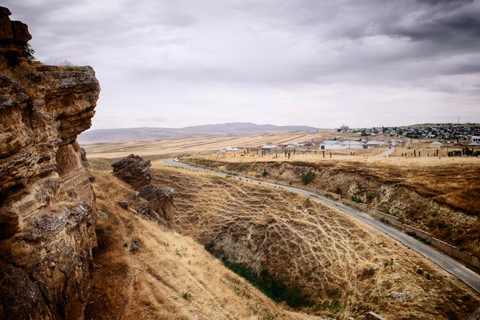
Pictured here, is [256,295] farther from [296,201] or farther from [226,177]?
[226,177]

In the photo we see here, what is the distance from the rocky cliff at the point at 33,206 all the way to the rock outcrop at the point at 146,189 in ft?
59.6

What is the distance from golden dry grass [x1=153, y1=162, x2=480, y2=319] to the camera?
71.8 feet

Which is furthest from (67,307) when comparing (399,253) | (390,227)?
(390,227)

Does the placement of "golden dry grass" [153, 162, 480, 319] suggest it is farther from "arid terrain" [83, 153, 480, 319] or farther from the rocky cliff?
the rocky cliff

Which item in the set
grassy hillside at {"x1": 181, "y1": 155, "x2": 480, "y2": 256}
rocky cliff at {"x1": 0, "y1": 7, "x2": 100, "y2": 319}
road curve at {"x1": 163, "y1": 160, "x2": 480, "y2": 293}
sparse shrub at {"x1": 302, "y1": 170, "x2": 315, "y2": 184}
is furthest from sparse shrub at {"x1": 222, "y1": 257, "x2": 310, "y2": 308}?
sparse shrub at {"x1": 302, "y1": 170, "x2": 315, "y2": 184}

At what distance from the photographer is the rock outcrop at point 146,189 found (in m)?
32.3

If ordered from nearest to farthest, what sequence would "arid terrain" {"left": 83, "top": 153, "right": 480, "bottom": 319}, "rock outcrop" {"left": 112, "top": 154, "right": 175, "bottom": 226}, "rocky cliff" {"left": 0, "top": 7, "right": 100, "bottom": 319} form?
"rocky cliff" {"left": 0, "top": 7, "right": 100, "bottom": 319}, "arid terrain" {"left": 83, "top": 153, "right": 480, "bottom": 319}, "rock outcrop" {"left": 112, "top": 154, "right": 175, "bottom": 226}

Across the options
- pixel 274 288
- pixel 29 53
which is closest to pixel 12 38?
pixel 29 53

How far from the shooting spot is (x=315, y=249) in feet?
107

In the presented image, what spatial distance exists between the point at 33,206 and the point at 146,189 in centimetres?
2303

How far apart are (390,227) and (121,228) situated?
103ft

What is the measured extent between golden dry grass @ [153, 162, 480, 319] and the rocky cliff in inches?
874

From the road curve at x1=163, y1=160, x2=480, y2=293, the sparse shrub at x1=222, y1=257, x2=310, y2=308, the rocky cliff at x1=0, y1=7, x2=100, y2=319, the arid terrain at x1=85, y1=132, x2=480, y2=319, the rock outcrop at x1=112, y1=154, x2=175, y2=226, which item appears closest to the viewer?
the rocky cliff at x1=0, y1=7, x2=100, y2=319

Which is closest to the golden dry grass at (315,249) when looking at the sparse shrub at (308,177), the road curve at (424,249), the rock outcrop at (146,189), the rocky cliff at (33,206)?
the road curve at (424,249)
